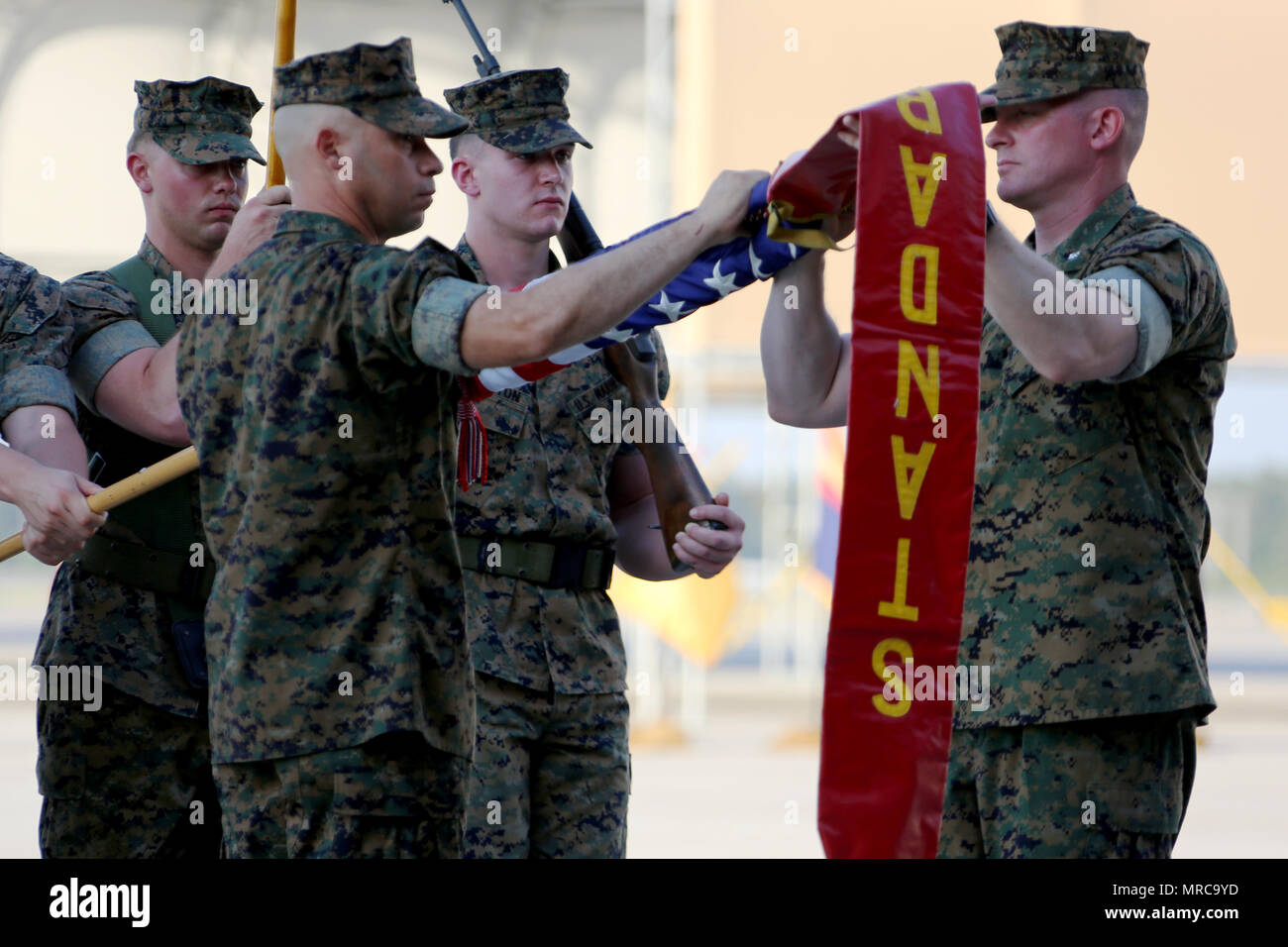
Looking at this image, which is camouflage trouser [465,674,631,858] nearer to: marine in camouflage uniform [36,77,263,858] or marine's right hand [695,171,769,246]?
marine in camouflage uniform [36,77,263,858]

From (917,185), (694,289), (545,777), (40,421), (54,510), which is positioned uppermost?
(917,185)

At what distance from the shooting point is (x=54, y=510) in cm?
346

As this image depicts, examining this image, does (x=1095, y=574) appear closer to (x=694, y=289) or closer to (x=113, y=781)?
(x=694, y=289)

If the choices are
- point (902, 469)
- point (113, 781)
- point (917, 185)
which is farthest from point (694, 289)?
point (113, 781)

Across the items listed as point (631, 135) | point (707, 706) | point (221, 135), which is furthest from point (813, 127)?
point (221, 135)

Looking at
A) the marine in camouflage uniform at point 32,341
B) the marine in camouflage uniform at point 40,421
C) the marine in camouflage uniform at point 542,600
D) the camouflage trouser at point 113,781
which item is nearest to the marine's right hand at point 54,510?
the marine in camouflage uniform at point 40,421

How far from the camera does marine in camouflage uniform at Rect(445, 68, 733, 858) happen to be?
3.72 m

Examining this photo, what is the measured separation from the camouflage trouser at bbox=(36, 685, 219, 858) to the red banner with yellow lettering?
5.67 feet

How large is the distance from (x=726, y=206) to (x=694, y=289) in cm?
38

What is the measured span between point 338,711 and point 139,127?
1934 mm

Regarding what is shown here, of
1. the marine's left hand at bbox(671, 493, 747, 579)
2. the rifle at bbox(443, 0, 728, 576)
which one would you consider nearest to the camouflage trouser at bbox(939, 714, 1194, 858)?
the marine's left hand at bbox(671, 493, 747, 579)

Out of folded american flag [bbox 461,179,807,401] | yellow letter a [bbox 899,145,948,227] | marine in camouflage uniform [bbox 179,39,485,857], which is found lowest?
marine in camouflage uniform [bbox 179,39,485,857]
